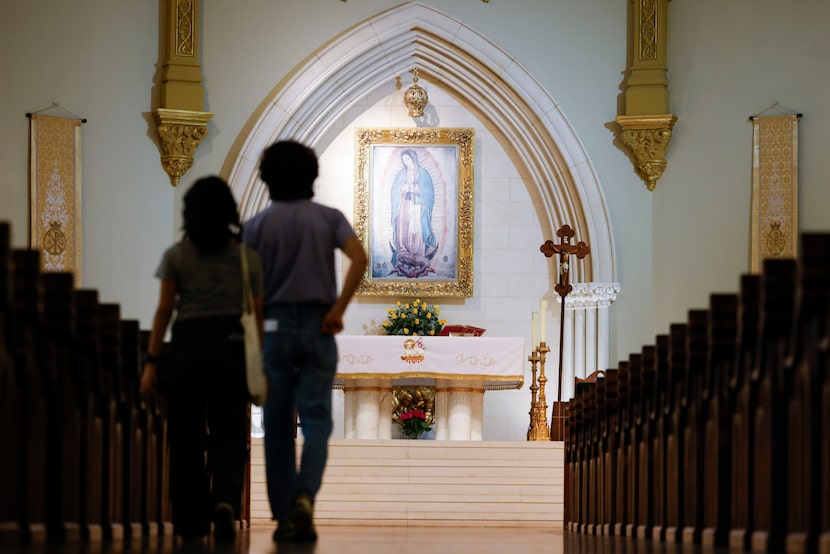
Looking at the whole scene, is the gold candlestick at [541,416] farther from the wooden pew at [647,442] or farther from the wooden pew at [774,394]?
the wooden pew at [774,394]

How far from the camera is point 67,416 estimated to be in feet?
14.1

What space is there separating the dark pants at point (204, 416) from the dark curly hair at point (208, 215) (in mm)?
257

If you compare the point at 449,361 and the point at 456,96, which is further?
the point at 456,96

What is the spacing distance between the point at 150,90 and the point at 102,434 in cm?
962

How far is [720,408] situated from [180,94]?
10.1m

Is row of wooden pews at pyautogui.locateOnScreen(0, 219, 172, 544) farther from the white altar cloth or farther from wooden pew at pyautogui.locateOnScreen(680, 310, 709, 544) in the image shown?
the white altar cloth

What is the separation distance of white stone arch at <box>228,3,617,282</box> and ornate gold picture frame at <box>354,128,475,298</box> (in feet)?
1.48

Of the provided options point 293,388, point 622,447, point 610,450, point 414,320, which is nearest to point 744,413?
point 293,388

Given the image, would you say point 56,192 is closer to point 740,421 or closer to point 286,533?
point 286,533

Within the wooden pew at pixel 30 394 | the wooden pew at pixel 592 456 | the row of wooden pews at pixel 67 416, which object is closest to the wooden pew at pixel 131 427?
the row of wooden pews at pixel 67 416

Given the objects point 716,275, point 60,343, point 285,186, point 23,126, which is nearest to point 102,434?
point 60,343

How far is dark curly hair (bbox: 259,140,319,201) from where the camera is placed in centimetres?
470

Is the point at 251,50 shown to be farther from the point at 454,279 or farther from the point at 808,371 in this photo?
the point at 808,371

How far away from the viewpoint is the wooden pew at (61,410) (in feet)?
13.4
